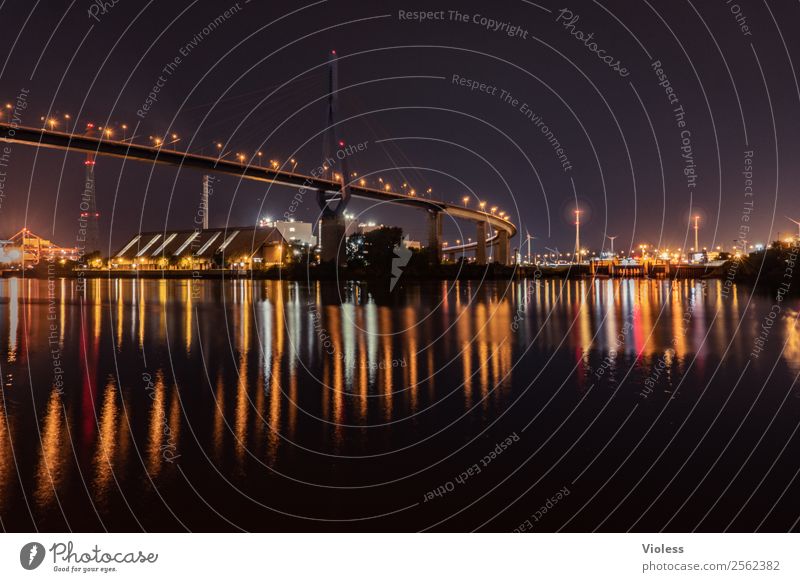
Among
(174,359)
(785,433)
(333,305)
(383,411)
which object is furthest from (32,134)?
(785,433)

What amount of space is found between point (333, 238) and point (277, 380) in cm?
5211

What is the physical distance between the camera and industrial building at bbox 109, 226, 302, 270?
104363 mm

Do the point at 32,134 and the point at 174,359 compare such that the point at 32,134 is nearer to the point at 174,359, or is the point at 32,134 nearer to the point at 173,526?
the point at 174,359

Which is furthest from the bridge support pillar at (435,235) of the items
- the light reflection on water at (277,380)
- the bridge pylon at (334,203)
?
the light reflection on water at (277,380)

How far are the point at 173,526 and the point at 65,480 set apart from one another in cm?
134

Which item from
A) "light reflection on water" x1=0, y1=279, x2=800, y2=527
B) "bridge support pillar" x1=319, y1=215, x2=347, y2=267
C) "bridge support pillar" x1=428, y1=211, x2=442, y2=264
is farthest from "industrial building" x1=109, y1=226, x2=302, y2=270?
"light reflection on water" x1=0, y1=279, x2=800, y2=527

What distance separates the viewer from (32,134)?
4644 cm

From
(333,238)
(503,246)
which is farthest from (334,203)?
(503,246)

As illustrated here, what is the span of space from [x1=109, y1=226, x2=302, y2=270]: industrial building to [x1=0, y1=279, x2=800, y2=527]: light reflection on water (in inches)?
2717

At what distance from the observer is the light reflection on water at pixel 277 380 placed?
6277 millimetres

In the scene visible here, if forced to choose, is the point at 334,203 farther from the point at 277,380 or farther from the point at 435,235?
the point at 277,380

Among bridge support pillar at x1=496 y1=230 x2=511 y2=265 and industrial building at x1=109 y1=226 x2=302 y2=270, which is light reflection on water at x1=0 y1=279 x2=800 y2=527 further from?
bridge support pillar at x1=496 y1=230 x2=511 y2=265

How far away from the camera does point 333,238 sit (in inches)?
2447

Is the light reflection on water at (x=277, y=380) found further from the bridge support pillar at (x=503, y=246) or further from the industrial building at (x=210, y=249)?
the bridge support pillar at (x=503, y=246)
